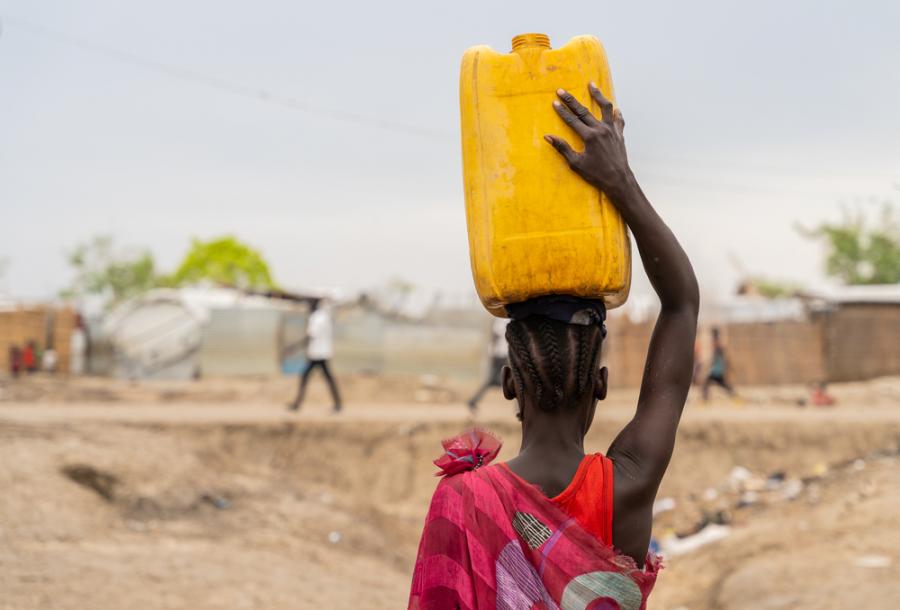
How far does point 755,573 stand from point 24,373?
19.6m

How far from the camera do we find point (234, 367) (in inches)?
880

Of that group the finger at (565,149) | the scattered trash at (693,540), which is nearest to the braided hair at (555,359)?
the finger at (565,149)

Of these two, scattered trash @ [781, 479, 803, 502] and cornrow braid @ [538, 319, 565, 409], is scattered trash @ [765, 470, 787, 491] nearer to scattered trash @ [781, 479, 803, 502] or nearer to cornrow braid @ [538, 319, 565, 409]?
scattered trash @ [781, 479, 803, 502]

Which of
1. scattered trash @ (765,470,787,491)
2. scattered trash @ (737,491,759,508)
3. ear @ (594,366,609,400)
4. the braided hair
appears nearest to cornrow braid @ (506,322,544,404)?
the braided hair

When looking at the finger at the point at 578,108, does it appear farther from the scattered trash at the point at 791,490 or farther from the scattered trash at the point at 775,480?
the scattered trash at the point at 775,480

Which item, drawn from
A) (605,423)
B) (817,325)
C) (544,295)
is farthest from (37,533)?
(817,325)

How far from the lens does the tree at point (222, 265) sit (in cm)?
4909

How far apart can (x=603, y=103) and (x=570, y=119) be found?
0.08 meters

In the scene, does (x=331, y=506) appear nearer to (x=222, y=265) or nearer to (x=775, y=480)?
(x=775, y=480)

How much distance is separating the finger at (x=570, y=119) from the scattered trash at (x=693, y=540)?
27.6 ft

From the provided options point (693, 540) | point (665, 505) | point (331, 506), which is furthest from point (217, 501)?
point (665, 505)

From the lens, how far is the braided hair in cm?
174

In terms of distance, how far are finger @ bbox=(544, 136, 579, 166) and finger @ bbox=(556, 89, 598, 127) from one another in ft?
0.19

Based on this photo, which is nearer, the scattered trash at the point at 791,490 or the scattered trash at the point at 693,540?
the scattered trash at the point at 693,540
